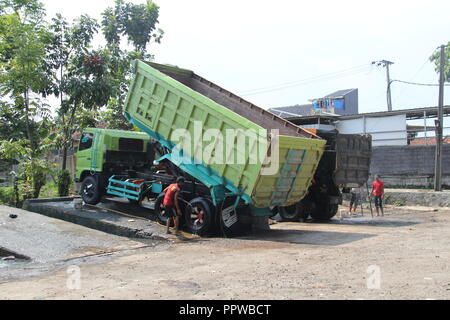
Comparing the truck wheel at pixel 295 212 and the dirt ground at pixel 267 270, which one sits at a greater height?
the truck wheel at pixel 295 212

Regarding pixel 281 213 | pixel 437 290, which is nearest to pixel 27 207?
pixel 281 213

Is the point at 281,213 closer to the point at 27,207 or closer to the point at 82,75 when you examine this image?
the point at 27,207

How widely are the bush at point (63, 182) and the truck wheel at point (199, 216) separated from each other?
7.54 m

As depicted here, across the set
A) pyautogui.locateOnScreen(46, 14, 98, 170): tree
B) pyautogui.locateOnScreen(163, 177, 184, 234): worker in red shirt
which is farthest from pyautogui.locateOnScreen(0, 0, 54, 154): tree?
pyautogui.locateOnScreen(163, 177, 184, 234): worker in red shirt

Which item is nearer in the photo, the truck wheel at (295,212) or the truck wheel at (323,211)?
the truck wheel at (295,212)

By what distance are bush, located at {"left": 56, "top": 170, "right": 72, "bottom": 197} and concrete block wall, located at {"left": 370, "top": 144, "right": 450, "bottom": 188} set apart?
45.3 ft

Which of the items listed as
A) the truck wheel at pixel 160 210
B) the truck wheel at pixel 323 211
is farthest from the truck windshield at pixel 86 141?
the truck wheel at pixel 323 211

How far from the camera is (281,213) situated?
13820mm

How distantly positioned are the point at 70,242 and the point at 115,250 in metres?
1.05

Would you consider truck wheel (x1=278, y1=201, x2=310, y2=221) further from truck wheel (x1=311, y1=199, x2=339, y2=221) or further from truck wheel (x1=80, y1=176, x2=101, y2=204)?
truck wheel (x1=80, y1=176, x2=101, y2=204)

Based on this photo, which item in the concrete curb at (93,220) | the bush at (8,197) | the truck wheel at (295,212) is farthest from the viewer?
the bush at (8,197)
